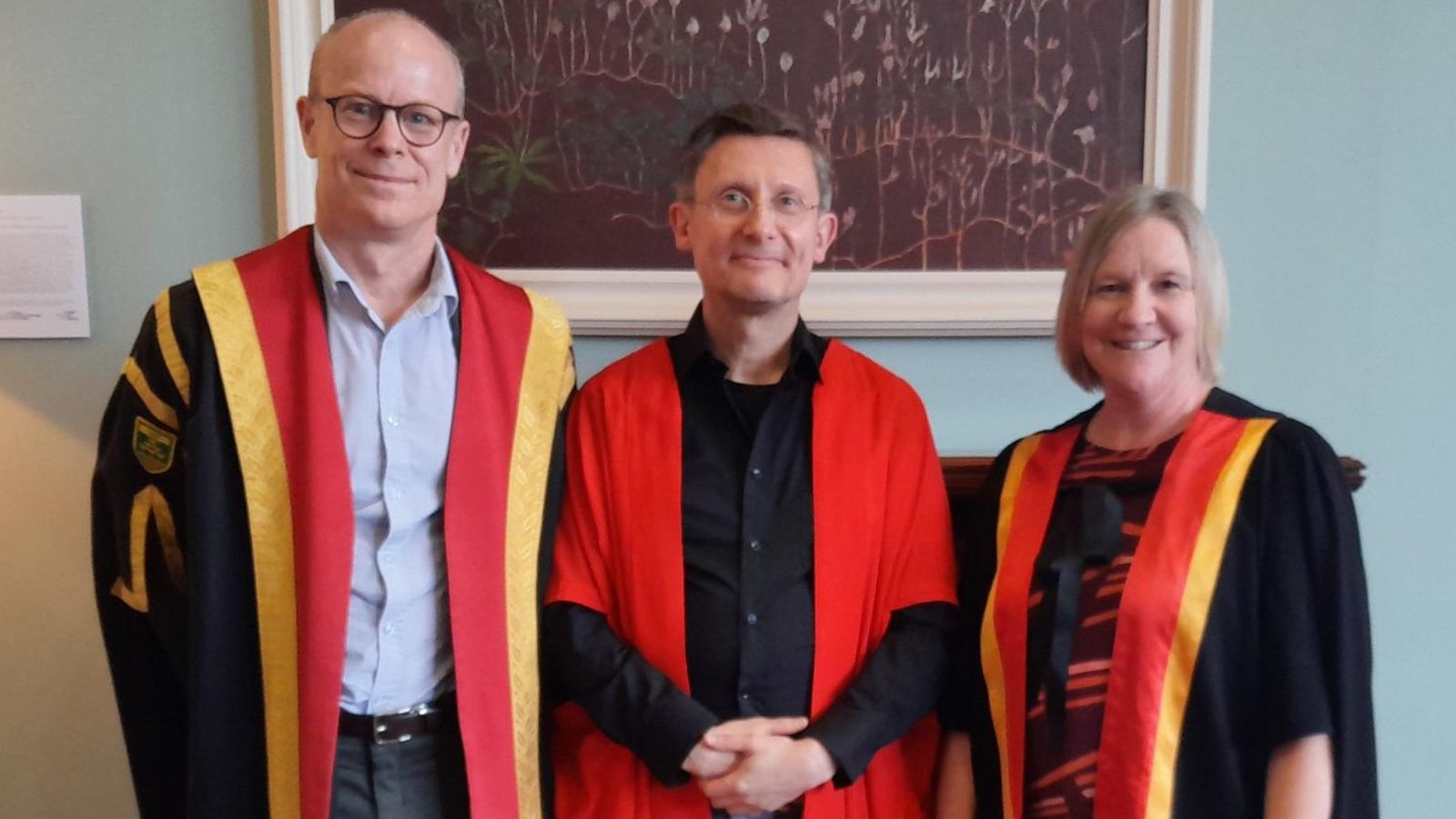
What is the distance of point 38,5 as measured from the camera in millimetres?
1718

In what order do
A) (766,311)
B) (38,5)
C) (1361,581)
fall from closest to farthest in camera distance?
(1361,581), (766,311), (38,5)

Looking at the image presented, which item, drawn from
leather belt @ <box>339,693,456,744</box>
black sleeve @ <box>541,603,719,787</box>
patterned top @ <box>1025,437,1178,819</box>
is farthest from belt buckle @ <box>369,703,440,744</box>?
patterned top @ <box>1025,437,1178,819</box>

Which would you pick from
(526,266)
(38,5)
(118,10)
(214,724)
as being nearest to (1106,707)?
(214,724)

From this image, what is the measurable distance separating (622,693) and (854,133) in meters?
1.09

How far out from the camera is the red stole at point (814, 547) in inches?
51.0

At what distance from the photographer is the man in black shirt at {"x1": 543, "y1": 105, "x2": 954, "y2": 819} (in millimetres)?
1262

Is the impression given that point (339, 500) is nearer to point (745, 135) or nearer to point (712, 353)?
point (712, 353)

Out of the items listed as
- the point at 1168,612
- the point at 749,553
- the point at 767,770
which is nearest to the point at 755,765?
the point at 767,770

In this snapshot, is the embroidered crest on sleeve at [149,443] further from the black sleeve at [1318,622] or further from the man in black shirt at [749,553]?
the black sleeve at [1318,622]

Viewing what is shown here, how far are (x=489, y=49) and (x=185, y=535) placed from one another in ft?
3.32

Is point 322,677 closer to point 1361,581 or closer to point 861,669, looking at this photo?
point 861,669

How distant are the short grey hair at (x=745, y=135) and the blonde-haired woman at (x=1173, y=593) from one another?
388 millimetres

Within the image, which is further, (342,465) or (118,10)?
(118,10)

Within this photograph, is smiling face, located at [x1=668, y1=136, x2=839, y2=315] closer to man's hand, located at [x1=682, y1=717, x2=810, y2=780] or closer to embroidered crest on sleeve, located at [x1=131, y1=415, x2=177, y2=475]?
man's hand, located at [x1=682, y1=717, x2=810, y2=780]
